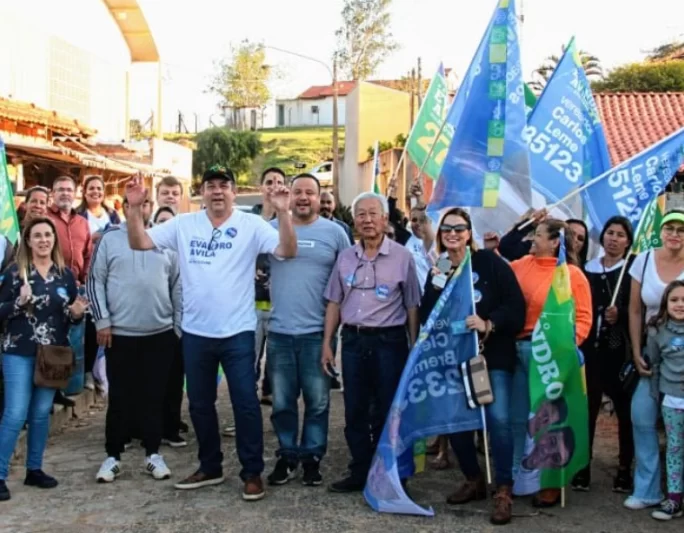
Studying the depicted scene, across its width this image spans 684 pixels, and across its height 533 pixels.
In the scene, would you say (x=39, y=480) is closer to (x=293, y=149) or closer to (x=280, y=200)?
(x=280, y=200)

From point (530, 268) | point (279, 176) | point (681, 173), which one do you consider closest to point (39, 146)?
point (279, 176)

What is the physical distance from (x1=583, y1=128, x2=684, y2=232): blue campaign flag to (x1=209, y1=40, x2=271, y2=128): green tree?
239ft

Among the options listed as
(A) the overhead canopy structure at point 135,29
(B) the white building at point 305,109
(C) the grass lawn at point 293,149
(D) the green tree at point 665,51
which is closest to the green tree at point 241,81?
(C) the grass lawn at point 293,149

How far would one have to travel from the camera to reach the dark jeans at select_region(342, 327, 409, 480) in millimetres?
5336

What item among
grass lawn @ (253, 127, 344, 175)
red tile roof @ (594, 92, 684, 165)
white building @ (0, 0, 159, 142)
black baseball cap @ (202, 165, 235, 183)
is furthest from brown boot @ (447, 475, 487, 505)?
grass lawn @ (253, 127, 344, 175)

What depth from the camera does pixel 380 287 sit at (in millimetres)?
5340

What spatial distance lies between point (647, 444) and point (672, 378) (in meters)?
0.48

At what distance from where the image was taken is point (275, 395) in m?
5.66

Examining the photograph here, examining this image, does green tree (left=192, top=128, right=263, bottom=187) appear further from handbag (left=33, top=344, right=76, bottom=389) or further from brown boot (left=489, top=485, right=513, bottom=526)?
brown boot (left=489, top=485, right=513, bottom=526)

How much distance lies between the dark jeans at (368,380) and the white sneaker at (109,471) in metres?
1.62

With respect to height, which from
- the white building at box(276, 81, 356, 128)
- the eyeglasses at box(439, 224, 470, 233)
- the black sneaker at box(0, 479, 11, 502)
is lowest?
the black sneaker at box(0, 479, 11, 502)

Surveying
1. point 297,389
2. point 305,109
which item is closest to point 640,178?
point 297,389

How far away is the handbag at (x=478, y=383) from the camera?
5.02m

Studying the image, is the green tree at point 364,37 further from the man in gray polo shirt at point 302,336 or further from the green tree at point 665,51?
the man in gray polo shirt at point 302,336
